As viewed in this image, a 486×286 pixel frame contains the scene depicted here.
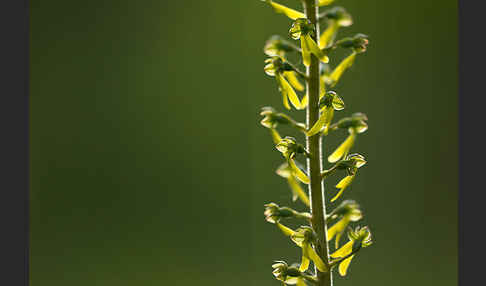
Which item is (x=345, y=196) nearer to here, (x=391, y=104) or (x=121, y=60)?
(x=391, y=104)

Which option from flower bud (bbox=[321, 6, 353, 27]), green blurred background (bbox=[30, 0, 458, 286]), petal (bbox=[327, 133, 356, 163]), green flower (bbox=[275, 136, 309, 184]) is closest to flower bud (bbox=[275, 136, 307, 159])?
green flower (bbox=[275, 136, 309, 184])

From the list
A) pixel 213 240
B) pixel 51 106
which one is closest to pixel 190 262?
pixel 213 240

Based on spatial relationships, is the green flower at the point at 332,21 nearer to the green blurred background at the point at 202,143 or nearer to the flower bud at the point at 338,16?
the flower bud at the point at 338,16

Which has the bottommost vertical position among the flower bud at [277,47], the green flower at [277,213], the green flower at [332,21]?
the green flower at [277,213]

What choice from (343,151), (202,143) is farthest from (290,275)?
(202,143)

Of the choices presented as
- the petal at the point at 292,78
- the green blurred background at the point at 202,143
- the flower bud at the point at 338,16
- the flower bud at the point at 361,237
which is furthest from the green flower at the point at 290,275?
the green blurred background at the point at 202,143

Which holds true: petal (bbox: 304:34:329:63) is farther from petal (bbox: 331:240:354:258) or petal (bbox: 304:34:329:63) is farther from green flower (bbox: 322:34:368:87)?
petal (bbox: 331:240:354:258)

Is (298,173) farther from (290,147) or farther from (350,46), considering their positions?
(350,46)
